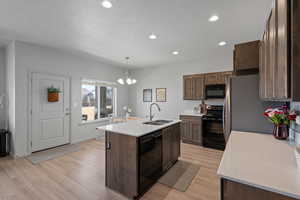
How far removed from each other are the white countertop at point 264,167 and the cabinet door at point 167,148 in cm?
124

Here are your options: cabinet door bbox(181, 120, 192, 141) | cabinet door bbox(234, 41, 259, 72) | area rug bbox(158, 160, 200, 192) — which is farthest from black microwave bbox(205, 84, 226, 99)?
area rug bbox(158, 160, 200, 192)

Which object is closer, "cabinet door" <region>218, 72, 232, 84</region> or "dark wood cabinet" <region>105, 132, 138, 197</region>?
"dark wood cabinet" <region>105, 132, 138, 197</region>

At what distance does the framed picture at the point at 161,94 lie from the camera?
5449 mm

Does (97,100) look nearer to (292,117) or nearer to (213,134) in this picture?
(213,134)

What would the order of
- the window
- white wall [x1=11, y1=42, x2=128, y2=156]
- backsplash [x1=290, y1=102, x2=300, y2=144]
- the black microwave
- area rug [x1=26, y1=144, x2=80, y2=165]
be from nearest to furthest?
backsplash [x1=290, y1=102, x2=300, y2=144], area rug [x1=26, y1=144, x2=80, y2=165], white wall [x1=11, y1=42, x2=128, y2=156], the black microwave, the window

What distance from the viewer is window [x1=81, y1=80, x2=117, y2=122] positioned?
4777 millimetres

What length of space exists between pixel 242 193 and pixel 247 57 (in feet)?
6.94

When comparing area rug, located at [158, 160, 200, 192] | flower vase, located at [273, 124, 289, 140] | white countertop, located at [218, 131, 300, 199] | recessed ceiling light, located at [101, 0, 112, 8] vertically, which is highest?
recessed ceiling light, located at [101, 0, 112, 8]

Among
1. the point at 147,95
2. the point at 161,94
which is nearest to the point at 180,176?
the point at 161,94

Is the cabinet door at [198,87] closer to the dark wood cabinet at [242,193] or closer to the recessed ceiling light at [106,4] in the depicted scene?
the recessed ceiling light at [106,4]

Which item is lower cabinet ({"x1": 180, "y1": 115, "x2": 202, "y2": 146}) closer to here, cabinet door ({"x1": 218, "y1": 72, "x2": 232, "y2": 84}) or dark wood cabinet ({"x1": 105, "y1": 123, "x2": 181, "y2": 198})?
cabinet door ({"x1": 218, "y1": 72, "x2": 232, "y2": 84})

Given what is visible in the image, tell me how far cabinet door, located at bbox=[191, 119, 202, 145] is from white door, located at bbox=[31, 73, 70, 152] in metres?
3.89

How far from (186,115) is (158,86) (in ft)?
6.16

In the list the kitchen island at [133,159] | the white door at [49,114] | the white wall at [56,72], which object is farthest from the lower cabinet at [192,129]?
the white door at [49,114]
